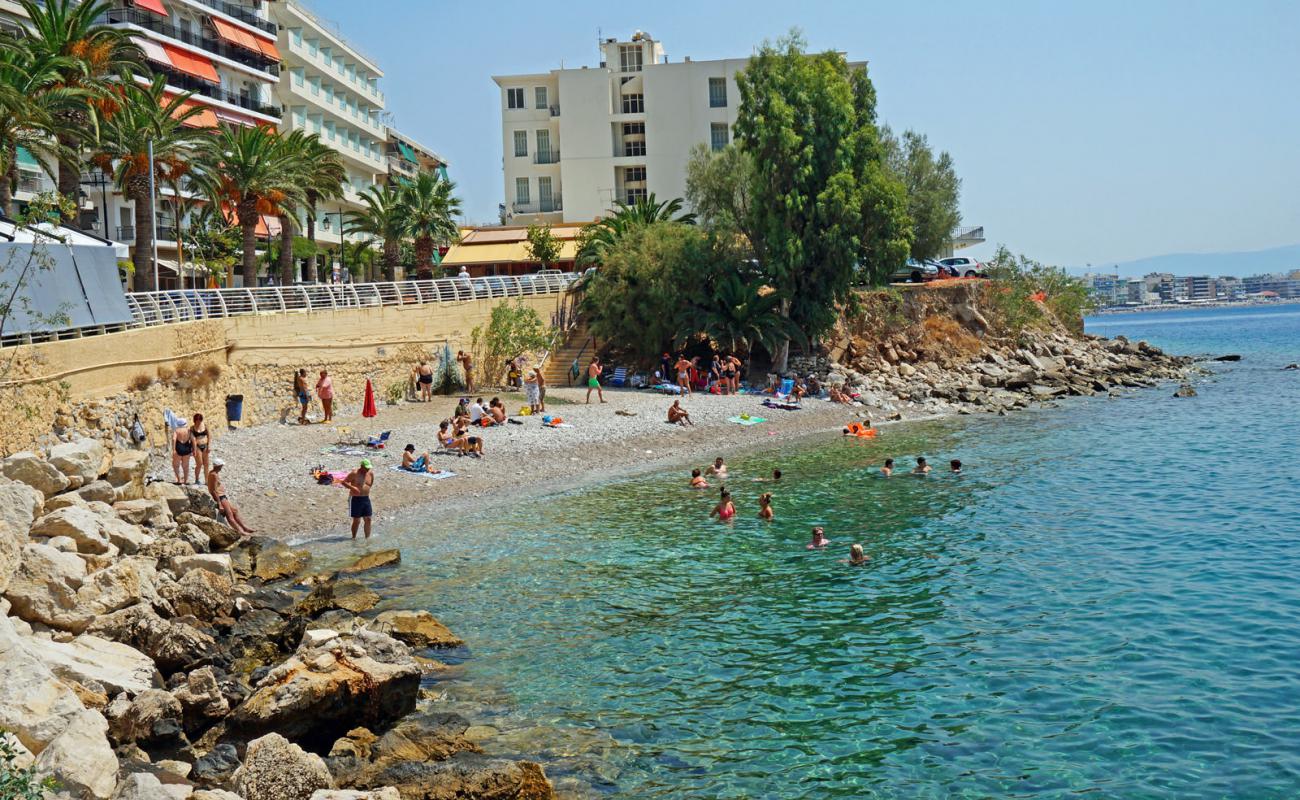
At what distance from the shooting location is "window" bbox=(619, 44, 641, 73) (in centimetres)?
6412

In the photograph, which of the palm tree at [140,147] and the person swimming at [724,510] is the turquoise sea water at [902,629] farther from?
the palm tree at [140,147]

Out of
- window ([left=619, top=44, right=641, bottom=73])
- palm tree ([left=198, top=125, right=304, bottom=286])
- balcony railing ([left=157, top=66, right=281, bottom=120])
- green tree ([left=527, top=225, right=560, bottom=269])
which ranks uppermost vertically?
window ([left=619, top=44, right=641, bottom=73])

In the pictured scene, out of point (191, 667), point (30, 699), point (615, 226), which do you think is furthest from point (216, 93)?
point (30, 699)

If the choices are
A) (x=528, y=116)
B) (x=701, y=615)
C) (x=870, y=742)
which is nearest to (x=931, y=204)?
(x=528, y=116)

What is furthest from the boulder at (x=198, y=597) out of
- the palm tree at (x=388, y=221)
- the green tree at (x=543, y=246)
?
the green tree at (x=543, y=246)

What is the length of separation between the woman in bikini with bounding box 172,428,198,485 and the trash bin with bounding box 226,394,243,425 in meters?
6.71

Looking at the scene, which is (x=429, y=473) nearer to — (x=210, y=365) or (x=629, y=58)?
(x=210, y=365)

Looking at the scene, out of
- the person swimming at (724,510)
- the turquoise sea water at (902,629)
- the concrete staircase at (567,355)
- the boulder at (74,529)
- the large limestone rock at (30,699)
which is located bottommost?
the turquoise sea water at (902,629)

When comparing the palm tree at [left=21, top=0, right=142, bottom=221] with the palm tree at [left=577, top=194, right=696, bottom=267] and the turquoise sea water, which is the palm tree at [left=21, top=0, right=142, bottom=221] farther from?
the palm tree at [left=577, top=194, right=696, bottom=267]

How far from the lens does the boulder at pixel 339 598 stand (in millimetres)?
15852

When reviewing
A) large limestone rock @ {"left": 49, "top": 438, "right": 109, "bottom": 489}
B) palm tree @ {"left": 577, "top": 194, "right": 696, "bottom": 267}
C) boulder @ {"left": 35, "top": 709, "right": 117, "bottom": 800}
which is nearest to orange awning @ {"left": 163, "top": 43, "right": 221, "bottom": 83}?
palm tree @ {"left": 577, "top": 194, "right": 696, "bottom": 267}

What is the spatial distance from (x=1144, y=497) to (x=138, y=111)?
31.2 meters

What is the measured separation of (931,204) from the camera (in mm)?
55438

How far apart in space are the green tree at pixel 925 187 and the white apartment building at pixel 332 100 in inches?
1143
